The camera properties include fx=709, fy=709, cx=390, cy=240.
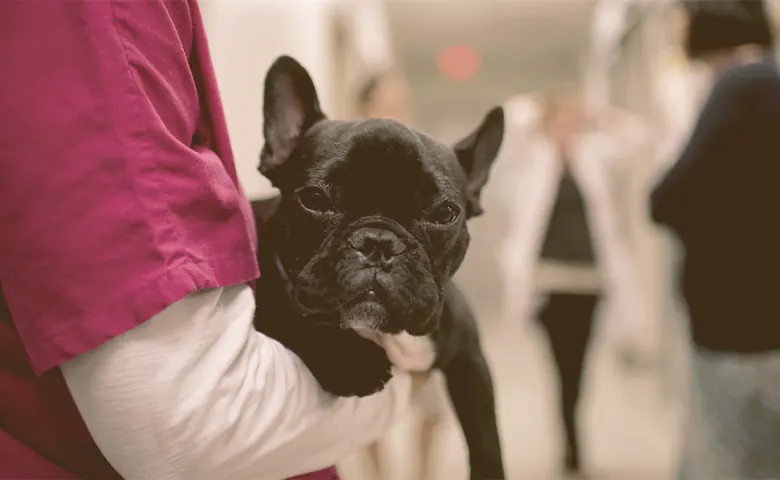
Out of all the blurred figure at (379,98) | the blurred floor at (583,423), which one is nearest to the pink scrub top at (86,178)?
A: the blurred floor at (583,423)

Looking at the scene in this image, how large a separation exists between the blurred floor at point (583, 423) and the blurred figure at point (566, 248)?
130 millimetres

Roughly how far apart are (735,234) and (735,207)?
56mm

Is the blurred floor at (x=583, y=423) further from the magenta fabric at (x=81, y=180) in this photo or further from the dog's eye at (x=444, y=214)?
the magenta fabric at (x=81, y=180)

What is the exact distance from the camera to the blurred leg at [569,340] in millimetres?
2250

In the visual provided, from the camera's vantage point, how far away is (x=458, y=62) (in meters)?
6.40

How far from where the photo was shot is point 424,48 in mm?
5934

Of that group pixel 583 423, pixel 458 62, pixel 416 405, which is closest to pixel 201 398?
pixel 416 405

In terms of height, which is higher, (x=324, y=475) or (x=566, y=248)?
(x=324, y=475)

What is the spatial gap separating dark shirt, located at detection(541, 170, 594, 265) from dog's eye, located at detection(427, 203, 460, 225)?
1679 millimetres

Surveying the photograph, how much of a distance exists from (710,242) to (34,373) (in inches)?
53.1

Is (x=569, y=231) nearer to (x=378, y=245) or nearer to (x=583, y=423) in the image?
(x=583, y=423)

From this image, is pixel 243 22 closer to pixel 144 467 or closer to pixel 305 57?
pixel 305 57

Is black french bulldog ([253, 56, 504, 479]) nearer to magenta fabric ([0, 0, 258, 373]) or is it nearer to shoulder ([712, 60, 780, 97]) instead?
magenta fabric ([0, 0, 258, 373])

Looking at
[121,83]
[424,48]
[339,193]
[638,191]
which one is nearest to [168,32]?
[121,83]
